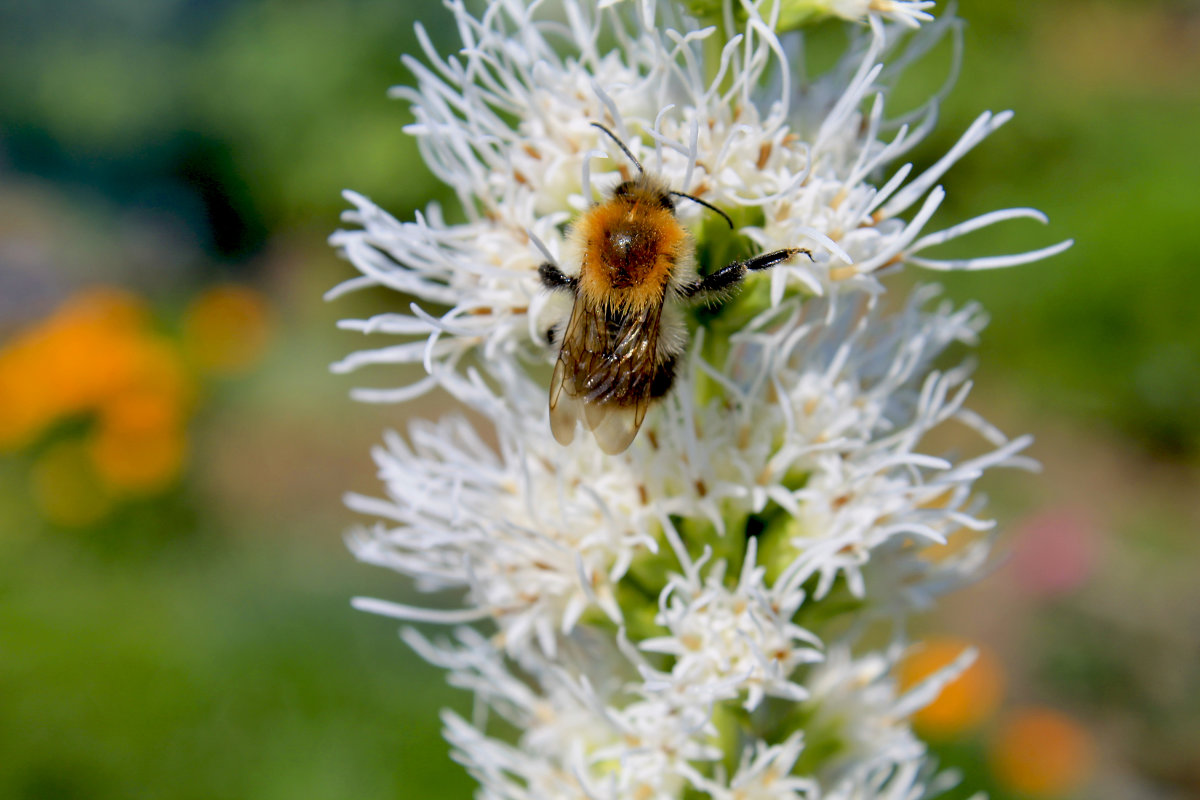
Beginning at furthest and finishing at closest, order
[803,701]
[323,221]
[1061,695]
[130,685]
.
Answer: [323,221], [1061,695], [130,685], [803,701]

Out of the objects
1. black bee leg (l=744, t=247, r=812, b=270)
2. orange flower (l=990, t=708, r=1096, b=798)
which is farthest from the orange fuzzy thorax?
orange flower (l=990, t=708, r=1096, b=798)

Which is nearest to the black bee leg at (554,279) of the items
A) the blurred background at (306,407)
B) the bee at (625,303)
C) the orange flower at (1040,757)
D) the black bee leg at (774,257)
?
the bee at (625,303)

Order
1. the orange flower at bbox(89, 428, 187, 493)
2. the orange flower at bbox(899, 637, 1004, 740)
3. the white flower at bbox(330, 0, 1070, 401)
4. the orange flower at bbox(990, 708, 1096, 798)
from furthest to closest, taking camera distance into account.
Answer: the orange flower at bbox(89, 428, 187, 493), the orange flower at bbox(899, 637, 1004, 740), the orange flower at bbox(990, 708, 1096, 798), the white flower at bbox(330, 0, 1070, 401)

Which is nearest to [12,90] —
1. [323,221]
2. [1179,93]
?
[323,221]

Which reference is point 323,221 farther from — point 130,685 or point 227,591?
point 130,685

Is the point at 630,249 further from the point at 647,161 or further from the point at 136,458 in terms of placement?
the point at 136,458

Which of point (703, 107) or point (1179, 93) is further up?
point (1179, 93)

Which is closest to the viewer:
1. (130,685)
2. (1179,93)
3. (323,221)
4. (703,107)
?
(703,107)

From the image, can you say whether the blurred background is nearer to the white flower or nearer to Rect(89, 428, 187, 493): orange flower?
Rect(89, 428, 187, 493): orange flower
